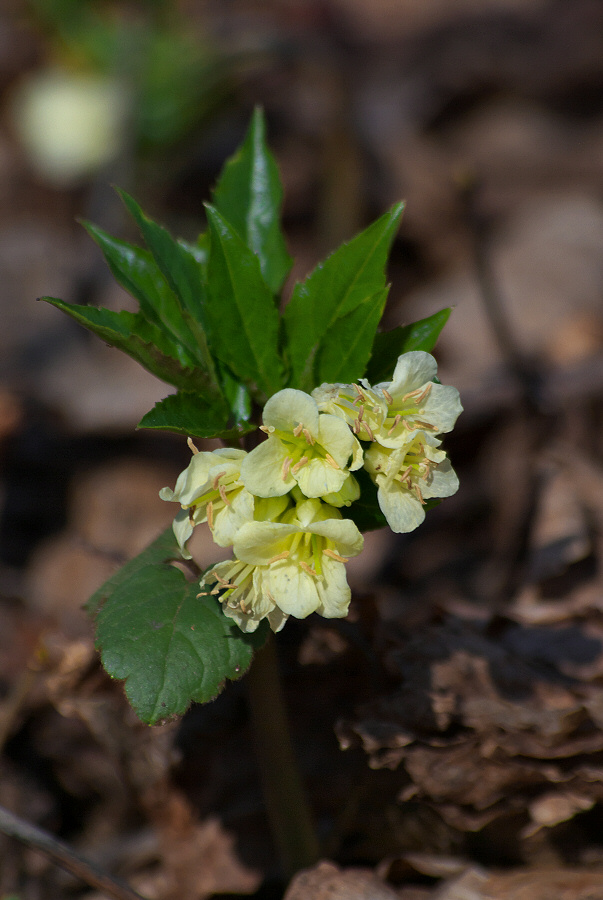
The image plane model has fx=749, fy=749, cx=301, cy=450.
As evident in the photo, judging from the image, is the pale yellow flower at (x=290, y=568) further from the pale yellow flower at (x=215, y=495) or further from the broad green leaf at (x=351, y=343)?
the broad green leaf at (x=351, y=343)

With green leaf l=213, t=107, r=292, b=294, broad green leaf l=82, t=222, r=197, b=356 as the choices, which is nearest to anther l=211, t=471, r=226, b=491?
broad green leaf l=82, t=222, r=197, b=356

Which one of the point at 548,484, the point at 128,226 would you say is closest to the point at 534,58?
the point at 128,226

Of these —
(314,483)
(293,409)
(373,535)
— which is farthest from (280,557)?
(373,535)

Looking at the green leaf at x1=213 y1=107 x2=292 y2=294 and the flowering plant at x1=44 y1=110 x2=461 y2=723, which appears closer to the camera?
the flowering plant at x1=44 y1=110 x2=461 y2=723

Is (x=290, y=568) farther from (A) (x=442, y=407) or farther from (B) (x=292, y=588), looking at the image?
(A) (x=442, y=407)

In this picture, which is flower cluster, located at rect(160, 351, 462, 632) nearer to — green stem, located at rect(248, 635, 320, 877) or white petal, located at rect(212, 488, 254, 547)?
white petal, located at rect(212, 488, 254, 547)

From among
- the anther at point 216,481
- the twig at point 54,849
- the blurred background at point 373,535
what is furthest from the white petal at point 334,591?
the twig at point 54,849
